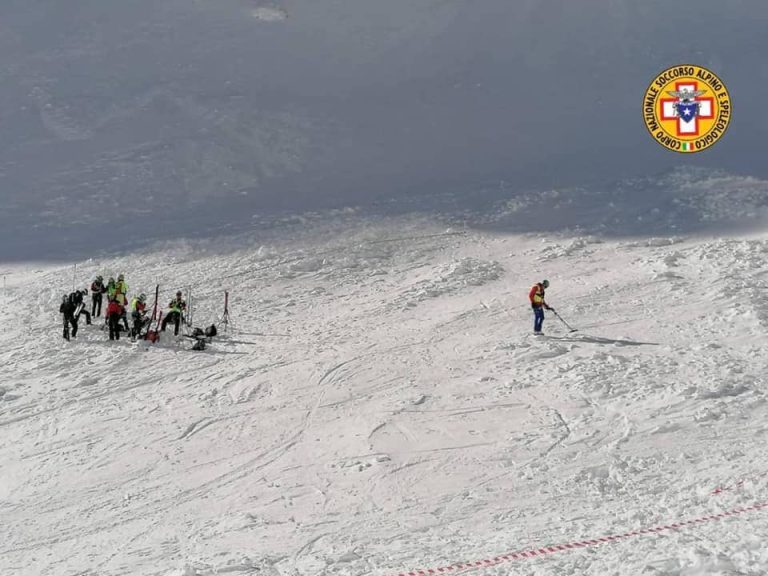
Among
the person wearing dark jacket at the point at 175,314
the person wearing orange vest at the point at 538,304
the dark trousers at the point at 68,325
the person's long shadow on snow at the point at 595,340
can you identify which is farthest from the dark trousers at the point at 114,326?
the person's long shadow on snow at the point at 595,340

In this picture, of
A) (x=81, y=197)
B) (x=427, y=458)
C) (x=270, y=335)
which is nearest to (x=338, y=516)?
(x=427, y=458)

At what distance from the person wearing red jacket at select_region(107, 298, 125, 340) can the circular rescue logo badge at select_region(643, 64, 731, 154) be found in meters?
19.0

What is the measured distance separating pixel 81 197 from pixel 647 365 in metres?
24.9

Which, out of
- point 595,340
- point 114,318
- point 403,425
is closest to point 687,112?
point 595,340

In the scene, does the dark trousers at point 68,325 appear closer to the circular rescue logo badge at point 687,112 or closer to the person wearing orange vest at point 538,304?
the person wearing orange vest at point 538,304

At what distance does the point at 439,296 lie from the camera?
23.1 meters

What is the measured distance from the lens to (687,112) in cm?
2955

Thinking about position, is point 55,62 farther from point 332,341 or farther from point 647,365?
point 647,365

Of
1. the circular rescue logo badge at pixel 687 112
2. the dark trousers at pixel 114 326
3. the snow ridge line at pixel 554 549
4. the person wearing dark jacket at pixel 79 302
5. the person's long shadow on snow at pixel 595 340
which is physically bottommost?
the snow ridge line at pixel 554 549

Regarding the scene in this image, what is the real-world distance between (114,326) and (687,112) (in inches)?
804

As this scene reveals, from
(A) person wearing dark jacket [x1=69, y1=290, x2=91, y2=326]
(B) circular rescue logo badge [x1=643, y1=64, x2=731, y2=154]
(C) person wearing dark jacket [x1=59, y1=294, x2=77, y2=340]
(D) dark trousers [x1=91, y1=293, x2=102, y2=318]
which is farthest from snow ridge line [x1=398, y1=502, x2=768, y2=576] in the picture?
(B) circular rescue logo badge [x1=643, y1=64, x2=731, y2=154]

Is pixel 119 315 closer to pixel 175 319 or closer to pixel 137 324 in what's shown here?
pixel 137 324

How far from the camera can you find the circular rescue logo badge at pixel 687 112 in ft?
97.2

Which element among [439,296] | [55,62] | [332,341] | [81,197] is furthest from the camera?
[55,62]
